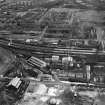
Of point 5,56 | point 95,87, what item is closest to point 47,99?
point 95,87

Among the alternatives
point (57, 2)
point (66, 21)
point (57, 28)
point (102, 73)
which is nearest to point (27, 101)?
point (102, 73)

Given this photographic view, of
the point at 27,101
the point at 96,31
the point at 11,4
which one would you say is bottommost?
the point at 27,101

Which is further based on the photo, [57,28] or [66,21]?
[66,21]

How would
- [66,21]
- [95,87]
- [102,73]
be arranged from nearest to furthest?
[95,87] < [102,73] < [66,21]

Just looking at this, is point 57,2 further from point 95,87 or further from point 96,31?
point 95,87

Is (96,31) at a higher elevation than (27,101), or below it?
higher

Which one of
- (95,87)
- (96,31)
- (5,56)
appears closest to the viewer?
(95,87)

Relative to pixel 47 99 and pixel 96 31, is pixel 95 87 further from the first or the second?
pixel 96 31
